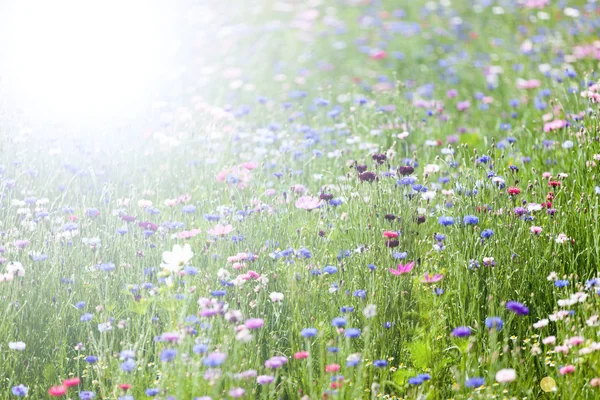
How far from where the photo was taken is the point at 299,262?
3158 millimetres

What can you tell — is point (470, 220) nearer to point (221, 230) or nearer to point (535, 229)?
point (535, 229)

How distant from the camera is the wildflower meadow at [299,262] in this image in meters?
2.63

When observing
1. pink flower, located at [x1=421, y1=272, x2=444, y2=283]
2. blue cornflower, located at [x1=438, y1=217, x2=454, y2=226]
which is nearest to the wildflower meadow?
blue cornflower, located at [x1=438, y1=217, x2=454, y2=226]

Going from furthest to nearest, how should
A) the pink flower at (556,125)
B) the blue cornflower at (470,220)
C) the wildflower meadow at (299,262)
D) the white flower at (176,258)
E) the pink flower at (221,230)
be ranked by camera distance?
the pink flower at (556,125)
the pink flower at (221,230)
the blue cornflower at (470,220)
the white flower at (176,258)
the wildflower meadow at (299,262)

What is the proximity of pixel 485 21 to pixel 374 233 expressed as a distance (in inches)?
241

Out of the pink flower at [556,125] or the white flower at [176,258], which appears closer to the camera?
the white flower at [176,258]

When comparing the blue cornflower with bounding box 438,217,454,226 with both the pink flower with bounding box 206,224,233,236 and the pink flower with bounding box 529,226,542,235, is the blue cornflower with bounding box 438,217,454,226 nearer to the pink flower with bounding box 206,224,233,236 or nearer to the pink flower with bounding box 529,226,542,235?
the pink flower with bounding box 529,226,542,235

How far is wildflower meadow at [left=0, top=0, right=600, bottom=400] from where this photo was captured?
263cm

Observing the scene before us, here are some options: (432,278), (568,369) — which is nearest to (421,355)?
(432,278)

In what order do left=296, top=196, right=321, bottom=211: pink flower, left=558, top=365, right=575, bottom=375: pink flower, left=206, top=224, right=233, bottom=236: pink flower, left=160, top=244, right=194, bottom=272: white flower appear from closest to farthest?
1. left=558, top=365, right=575, bottom=375: pink flower
2. left=160, top=244, right=194, bottom=272: white flower
3. left=206, top=224, right=233, bottom=236: pink flower
4. left=296, top=196, right=321, bottom=211: pink flower

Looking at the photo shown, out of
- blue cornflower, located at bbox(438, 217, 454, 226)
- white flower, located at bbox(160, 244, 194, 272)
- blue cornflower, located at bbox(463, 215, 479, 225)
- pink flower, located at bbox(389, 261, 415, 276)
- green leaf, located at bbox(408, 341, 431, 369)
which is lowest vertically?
green leaf, located at bbox(408, 341, 431, 369)

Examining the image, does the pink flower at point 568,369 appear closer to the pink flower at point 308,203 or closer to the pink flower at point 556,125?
the pink flower at point 308,203

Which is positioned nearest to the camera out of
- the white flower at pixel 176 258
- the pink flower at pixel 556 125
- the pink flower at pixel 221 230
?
the white flower at pixel 176 258

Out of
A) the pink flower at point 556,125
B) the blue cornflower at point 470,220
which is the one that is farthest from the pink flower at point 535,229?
the pink flower at point 556,125
